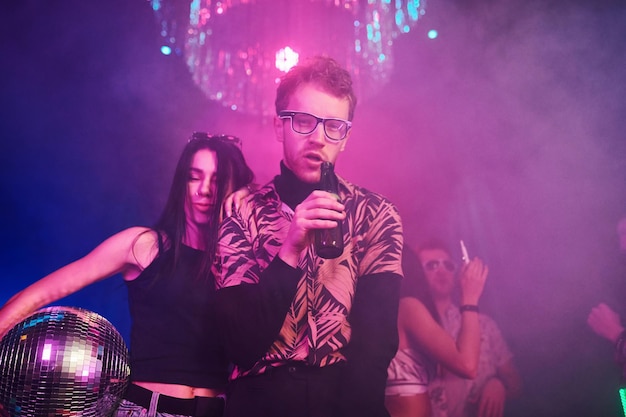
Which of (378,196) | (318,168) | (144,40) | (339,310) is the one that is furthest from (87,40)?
(339,310)

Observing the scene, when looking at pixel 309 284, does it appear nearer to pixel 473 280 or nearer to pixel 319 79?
pixel 473 280

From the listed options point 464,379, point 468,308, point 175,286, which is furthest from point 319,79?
point 464,379

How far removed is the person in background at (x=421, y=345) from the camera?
7.64ft

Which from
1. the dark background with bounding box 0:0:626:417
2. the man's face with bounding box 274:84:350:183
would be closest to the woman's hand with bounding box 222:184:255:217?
the dark background with bounding box 0:0:626:417

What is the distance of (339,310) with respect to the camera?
7.27ft

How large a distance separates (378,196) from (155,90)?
4.13ft

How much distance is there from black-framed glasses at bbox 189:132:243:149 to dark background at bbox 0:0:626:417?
0.04 meters

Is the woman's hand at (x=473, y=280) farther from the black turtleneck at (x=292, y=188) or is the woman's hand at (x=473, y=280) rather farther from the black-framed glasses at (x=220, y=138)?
the black-framed glasses at (x=220, y=138)

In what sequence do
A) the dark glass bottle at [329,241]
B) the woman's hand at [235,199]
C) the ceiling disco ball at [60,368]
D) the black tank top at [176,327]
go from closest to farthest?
the ceiling disco ball at [60,368], the dark glass bottle at [329,241], the black tank top at [176,327], the woman's hand at [235,199]

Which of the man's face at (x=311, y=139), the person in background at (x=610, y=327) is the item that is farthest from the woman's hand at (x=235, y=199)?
the person in background at (x=610, y=327)

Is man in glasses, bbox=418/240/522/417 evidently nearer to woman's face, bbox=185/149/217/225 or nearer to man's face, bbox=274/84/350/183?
man's face, bbox=274/84/350/183

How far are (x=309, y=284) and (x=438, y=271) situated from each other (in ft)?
2.19

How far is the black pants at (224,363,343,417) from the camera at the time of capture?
205cm

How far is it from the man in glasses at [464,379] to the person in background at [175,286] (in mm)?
933
